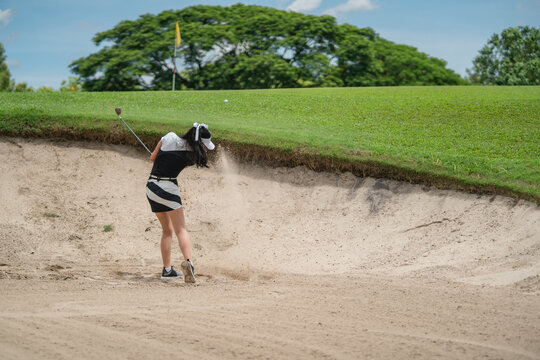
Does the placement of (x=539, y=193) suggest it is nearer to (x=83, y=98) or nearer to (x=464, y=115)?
(x=464, y=115)

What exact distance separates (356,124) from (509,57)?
52803 mm

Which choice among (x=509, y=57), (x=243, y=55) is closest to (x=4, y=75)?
(x=243, y=55)

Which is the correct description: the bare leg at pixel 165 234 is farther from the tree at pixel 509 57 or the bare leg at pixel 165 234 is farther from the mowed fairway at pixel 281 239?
the tree at pixel 509 57

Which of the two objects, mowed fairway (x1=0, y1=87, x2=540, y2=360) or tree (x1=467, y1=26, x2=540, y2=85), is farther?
tree (x1=467, y1=26, x2=540, y2=85)

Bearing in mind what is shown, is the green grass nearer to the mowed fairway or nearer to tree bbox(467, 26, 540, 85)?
the mowed fairway

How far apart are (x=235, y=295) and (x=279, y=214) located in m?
4.53

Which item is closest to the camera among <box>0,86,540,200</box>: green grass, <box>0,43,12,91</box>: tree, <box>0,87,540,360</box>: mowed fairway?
<box>0,87,540,360</box>: mowed fairway

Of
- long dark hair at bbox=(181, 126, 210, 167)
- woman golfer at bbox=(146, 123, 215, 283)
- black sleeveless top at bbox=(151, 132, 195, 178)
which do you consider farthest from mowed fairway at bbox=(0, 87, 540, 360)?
long dark hair at bbox=(181, 126, 210, 167)

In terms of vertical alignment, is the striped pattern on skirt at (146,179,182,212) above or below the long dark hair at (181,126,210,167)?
below

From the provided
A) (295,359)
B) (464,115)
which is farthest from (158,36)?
(295,359)

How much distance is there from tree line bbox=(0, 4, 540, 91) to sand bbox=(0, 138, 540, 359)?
35.7m

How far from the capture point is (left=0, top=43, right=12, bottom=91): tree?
62869mm

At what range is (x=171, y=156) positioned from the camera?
8609mm

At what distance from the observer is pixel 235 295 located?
7.70 metres
